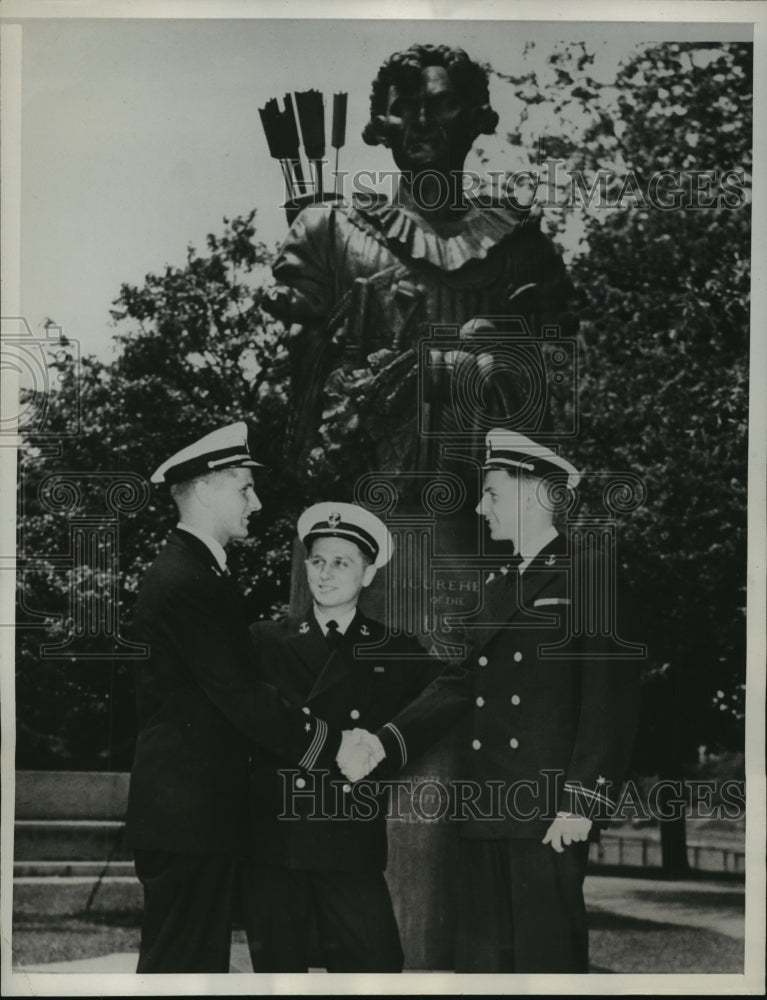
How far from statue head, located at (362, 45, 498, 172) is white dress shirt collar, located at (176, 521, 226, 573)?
2008 mm

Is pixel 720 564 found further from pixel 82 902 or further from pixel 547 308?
pixel 82 902

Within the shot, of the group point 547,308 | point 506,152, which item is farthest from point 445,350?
point 506,152

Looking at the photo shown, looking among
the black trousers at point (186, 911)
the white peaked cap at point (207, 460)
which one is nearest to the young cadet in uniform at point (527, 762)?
the black trousers at point (186, 911)

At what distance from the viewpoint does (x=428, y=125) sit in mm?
6395

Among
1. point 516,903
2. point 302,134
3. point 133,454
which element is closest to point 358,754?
point 516,903

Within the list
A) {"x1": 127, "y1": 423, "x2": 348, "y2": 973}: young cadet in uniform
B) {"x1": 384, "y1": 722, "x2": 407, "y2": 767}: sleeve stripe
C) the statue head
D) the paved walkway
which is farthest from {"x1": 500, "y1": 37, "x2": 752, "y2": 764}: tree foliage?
{"x1": 127, "y1": 423, "x2": 348, "y2": 973}: young cadet in uniform

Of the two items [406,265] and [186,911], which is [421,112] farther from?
[186,911]

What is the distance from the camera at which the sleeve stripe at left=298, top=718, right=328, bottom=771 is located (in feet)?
20.0

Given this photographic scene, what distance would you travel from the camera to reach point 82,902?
20.3ft

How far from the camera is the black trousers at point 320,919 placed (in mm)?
6059

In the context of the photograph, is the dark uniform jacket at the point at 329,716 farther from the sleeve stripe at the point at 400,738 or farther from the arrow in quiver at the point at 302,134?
the arrow in quiver at the point at 302,134

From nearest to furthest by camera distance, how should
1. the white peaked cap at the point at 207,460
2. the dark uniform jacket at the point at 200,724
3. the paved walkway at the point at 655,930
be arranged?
the dark uniform jacket at the point at 200,724 → the paved walkway at the point at 655,930 → the white peaked cap at the point at 207,460

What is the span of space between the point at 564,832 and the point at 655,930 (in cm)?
69

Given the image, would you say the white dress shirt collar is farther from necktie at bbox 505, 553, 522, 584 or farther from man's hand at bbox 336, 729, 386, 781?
necktie at bbox 505, 553, 522, 584
